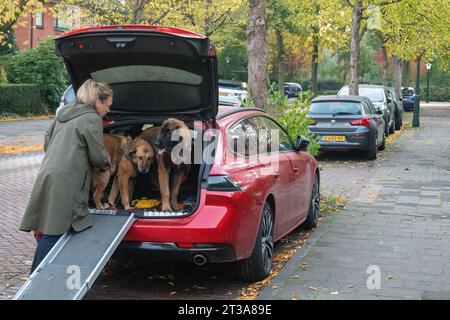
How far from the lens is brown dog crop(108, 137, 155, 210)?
19.7 ft

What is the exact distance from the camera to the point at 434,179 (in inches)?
509

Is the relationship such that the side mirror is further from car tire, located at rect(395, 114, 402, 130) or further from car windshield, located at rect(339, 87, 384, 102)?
car tire, located at rect(395, 114, 402, 130)

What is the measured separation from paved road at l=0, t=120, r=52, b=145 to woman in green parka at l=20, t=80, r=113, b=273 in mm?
14055

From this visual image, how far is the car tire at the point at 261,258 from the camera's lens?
5.85 meters

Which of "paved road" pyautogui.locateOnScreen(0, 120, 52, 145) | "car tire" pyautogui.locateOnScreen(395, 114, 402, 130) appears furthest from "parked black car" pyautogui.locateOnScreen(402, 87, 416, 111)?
"paved road" pyautogui.locateOnScreen(0, 120, 52, 145)

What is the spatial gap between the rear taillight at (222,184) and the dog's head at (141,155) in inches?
32.2

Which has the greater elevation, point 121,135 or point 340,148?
point 121,135

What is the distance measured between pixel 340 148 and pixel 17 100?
18087 mm

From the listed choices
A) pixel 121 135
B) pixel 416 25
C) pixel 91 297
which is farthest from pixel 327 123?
pixel 416 25

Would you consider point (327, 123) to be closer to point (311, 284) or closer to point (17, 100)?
point (311, 284)

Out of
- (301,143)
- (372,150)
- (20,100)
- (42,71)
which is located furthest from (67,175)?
(42,71)

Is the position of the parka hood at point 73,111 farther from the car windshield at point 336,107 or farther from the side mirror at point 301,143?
the car windshield at point 336,107

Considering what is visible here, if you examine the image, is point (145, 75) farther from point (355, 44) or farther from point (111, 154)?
point (355, 44)

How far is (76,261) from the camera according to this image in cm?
506
